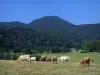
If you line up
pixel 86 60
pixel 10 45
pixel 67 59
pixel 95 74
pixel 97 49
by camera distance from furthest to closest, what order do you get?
pixel 10 45 < pixel 97 49 < pixel 67 59 < pixel 86 60 < pixel 95 74

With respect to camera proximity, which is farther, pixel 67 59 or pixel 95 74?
pixel 67 59

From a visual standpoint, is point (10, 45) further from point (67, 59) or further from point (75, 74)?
point (75, 74)

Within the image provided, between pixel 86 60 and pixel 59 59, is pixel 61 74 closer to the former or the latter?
pixel 86 60

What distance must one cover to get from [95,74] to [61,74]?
3.19 metres

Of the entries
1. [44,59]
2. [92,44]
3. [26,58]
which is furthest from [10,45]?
[26,58]

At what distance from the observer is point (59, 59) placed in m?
52.6

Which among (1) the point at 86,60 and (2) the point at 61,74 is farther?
(1) the point at 86,60

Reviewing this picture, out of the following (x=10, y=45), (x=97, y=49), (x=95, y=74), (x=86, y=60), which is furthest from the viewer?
(x=10, y=45)

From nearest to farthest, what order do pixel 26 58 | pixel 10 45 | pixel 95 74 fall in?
pixel 95 74 → pixel 26 58 → pixel 10 45

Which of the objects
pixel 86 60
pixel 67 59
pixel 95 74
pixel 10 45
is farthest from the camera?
pixel 10 45

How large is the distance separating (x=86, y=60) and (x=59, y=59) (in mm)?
16461

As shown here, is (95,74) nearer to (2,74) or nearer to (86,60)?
(2,74)

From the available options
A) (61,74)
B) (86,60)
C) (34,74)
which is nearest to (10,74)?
(34,74)

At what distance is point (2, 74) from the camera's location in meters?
24.6
